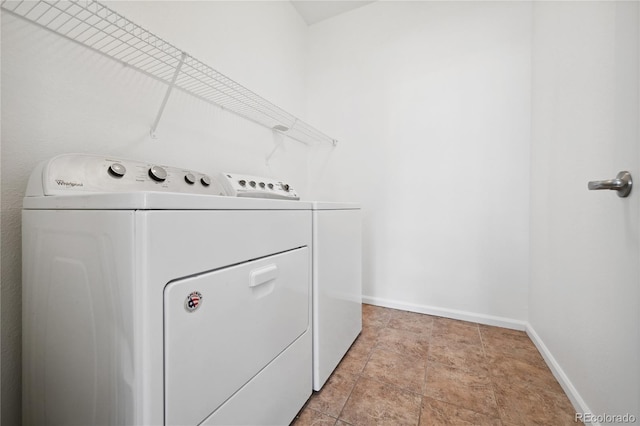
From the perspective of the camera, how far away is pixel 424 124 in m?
1.96

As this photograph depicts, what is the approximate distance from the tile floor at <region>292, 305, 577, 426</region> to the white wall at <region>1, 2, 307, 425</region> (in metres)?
1.14

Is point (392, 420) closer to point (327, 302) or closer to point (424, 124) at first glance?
point (327, 302)

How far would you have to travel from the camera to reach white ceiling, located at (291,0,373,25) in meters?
2.15

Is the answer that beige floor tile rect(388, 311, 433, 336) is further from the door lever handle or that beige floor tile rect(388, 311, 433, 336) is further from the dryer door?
the door lever handle

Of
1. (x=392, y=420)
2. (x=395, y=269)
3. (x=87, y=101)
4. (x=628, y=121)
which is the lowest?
(x=392, y=420)

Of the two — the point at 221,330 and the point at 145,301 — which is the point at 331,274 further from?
the point at 145,301

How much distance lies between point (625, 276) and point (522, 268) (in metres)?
1.01

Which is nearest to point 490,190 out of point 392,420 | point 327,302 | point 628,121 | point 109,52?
point 628,121

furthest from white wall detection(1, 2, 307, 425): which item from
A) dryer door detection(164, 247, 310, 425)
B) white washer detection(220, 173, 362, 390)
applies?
dryer door detection(164, 247, 310, 425)

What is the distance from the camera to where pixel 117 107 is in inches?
40.5

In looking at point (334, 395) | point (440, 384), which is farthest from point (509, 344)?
point (334, 395)

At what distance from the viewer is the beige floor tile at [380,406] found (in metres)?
0.99

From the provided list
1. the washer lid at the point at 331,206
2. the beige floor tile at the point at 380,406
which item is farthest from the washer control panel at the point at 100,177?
the beige floor tile at the point at 380,406

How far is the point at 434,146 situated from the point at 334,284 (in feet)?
4.44
